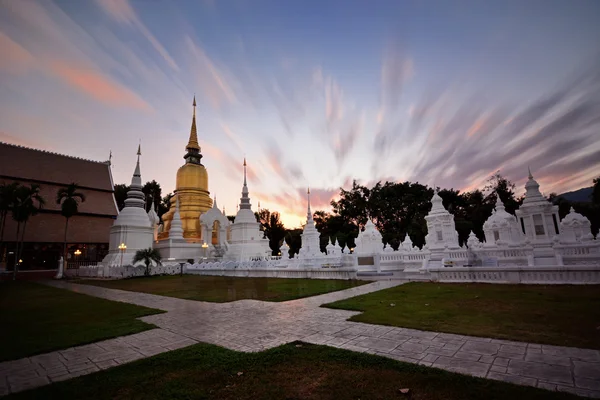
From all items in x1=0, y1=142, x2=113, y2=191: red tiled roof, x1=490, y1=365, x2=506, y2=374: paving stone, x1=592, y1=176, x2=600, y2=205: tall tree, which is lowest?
x1=490, y1=365, x2=506, y2=374: paving stone

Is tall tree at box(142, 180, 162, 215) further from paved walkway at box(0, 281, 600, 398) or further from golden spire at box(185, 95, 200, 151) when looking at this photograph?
paved walkway at box(0, 281, 600, 398)

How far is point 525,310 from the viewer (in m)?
6.95

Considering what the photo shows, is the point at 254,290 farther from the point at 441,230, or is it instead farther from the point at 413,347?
the point at 441,230

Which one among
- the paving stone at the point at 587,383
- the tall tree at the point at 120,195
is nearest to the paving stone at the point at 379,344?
the paving stone at the point at 587,383

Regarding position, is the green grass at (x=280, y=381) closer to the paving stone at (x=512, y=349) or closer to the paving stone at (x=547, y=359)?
the paving stone at (x=547, y=359)

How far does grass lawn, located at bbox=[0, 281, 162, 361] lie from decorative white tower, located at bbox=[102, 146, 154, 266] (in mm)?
18196

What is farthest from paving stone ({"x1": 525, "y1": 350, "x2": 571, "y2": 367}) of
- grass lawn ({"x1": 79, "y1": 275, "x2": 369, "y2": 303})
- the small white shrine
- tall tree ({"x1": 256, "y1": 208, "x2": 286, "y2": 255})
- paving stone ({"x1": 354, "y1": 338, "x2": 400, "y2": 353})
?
tall tree ({"x1": 256, "y1": 208, "x2": 286, "y2": 255})

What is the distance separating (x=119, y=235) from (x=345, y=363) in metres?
30.4

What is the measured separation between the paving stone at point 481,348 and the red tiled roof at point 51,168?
41517 mm

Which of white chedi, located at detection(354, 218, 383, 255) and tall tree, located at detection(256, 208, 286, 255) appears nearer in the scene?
white chedi, located at detection(354, 218, 383, 255)

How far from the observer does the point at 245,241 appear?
1255 inches

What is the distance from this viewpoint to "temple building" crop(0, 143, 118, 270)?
98.1 ft

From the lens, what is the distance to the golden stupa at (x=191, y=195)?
36.2 metres

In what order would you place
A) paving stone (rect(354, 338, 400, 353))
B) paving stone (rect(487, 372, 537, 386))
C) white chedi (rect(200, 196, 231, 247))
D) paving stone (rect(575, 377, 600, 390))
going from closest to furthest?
paving stone (rect(575, 377, 600, 390)) < paving stone (rect(487, 372, 537, 386)) < paving stone (rect(354, 338, 400, 353)) < white chedi (rect(200, 196, 231, 247))
